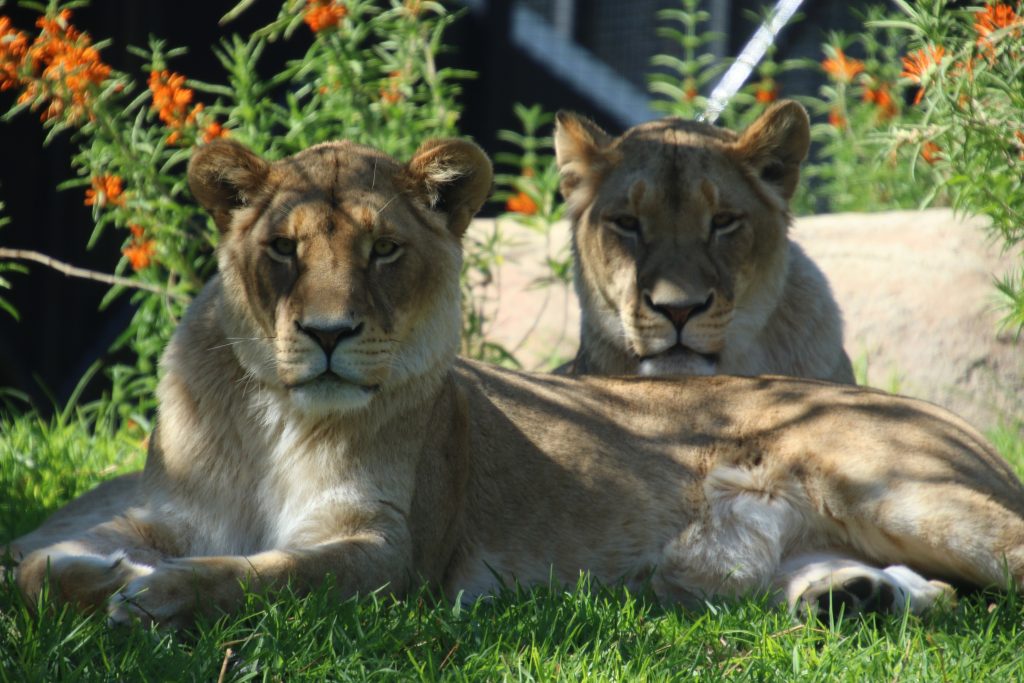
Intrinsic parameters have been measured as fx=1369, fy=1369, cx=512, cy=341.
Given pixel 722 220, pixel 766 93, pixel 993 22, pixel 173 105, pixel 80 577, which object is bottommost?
pixel 80 577

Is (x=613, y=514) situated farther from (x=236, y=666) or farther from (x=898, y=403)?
(x=236, y=666)

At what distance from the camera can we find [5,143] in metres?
6.55

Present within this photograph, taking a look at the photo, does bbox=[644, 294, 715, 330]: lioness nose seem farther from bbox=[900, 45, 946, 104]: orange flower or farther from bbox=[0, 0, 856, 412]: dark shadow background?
bbox=[0, 0, 856, 412]: dark shadow background

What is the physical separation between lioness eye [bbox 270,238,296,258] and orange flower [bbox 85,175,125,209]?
5.25 feet

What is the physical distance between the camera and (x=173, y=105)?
15.5 feet

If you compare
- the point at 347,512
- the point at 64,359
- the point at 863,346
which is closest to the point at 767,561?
the point at 347,512

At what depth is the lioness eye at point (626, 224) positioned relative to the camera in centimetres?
454

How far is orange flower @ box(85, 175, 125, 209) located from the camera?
4660mm

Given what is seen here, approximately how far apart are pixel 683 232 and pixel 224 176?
162 cm

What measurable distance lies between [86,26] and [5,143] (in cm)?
69

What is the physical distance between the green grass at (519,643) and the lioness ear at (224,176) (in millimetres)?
1059

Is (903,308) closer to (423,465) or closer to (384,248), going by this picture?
(423,465)

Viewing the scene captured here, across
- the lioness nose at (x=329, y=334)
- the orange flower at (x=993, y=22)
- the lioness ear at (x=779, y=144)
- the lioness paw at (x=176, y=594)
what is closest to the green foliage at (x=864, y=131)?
the lioness ear at (x=779, y=144)

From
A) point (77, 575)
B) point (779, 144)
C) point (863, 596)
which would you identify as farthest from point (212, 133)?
point (863, 596)
